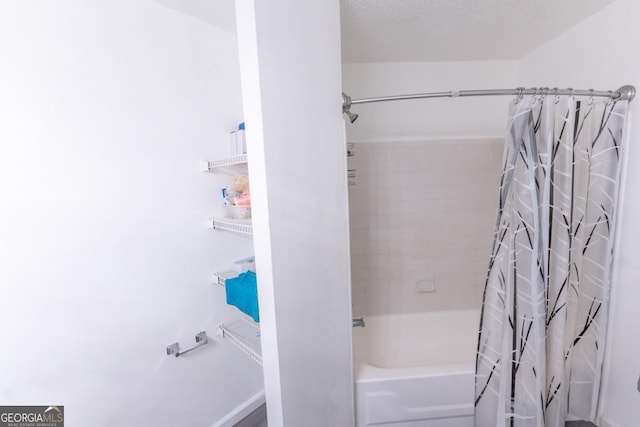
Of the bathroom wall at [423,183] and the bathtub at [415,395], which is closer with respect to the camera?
the bathtub at [415,395]

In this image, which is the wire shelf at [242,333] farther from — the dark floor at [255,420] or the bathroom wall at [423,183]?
the bathroom wall at [423,183]

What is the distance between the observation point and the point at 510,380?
1106mm

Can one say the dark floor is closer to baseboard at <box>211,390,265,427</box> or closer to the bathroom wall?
baseboard at <box>211,390,265,427</box>

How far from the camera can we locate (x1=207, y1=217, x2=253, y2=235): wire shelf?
109cm

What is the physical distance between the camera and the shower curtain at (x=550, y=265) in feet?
3.47

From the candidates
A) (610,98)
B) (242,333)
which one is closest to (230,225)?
(242,333)

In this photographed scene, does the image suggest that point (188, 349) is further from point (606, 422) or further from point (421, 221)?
point (606, 422)

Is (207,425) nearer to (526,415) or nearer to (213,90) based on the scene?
(526,415)

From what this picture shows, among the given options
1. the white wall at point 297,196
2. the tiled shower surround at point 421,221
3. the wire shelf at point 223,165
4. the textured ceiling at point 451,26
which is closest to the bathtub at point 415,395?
the white wall at point 297,196

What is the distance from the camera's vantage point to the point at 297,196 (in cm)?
88

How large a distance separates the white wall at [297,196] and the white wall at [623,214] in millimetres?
1250

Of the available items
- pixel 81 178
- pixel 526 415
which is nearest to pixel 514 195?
pixel 526 415

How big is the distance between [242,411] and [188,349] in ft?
1.90

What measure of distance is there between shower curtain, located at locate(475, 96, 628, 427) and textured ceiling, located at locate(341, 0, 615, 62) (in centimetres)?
49
